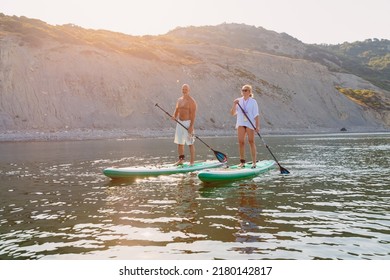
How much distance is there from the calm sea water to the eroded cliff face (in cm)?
4286

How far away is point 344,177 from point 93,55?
57662mm

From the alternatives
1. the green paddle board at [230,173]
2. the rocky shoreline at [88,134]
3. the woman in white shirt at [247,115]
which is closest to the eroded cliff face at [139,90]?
the rocky shoreline at [88,134]

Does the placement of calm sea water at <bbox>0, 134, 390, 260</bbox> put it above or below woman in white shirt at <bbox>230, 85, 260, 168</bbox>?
below

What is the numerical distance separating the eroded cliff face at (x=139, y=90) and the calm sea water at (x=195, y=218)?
1687 inches

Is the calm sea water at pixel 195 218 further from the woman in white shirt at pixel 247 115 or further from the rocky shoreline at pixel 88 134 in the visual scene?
the rocky shoreline at pixel 88 134

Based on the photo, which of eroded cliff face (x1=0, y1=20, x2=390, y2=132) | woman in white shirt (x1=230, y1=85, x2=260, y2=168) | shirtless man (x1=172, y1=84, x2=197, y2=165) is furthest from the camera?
eroded cliff face (x1=0, y1=20, x2=390, y2=132)

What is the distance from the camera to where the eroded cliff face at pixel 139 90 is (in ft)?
184

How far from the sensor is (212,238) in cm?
702

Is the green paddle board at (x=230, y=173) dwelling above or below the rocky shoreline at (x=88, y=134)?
below

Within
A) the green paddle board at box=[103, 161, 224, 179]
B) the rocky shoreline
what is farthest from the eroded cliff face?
the green paddle board at box=[103, 161, 224, 179]

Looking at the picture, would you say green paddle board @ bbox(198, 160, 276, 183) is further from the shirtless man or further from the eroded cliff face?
the eroded cliff face

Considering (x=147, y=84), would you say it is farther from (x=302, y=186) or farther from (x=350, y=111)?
(x=302, y=186)

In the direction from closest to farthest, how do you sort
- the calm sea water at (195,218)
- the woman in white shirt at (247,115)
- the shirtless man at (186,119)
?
1. the calm sea water at (195,218)
2. the woman in white shirt at (247,115)
3. the shirtless man at (186,119)

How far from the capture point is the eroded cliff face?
55938 millimetres
